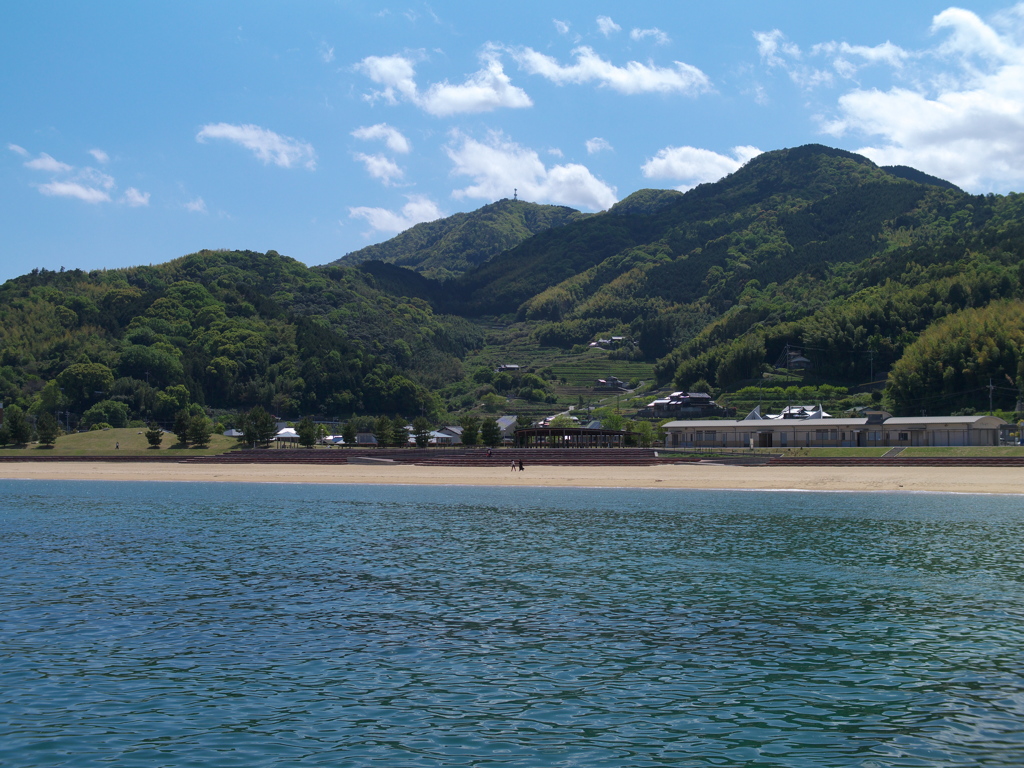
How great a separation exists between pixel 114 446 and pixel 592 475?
55925 mm

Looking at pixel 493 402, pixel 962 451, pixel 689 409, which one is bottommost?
pixel 962 451

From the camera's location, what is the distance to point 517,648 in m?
15.0

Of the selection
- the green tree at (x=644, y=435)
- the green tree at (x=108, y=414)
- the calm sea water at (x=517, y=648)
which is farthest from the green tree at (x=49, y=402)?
the calm sea water at (x=517, y=648)

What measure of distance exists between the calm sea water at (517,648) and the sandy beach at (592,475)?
69.5ft

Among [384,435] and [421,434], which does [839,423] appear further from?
[384,435]

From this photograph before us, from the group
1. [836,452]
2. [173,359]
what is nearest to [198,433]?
[836,452]

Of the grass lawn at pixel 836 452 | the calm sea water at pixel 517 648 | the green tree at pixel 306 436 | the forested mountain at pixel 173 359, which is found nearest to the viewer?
the calm sea water at pixel 517 648

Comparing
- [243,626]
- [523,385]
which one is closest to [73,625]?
[243,626]

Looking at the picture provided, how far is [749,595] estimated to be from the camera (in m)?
19.5

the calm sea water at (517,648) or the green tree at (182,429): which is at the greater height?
the green tree at (182,429)

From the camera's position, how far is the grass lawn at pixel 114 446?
287 feet

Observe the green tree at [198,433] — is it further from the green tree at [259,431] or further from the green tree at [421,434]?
the green tree at [421,434]

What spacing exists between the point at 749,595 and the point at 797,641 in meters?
4.16

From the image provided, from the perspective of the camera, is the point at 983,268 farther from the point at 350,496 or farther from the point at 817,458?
the point at 350,496
